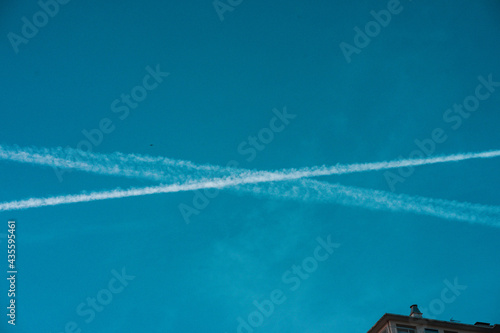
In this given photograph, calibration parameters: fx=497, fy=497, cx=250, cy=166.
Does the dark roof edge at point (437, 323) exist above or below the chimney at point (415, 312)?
below

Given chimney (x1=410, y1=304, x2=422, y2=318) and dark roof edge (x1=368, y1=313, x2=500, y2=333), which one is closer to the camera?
dark roof edge (x1=368, y1=313, x2=500, y2=333)

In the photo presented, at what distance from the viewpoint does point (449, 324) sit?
60.2m

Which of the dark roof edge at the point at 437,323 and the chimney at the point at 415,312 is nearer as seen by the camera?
the dark roof edge at the point at 437,323

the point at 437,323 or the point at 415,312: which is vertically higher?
the point at 415,312

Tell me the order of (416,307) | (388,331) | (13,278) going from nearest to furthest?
(13,278) → (388,331) → (416,307)

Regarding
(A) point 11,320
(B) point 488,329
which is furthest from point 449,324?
(A) point 11,320

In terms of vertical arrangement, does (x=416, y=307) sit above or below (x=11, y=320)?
above

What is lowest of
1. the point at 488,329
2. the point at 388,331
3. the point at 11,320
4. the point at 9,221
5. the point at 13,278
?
the point at 11,320

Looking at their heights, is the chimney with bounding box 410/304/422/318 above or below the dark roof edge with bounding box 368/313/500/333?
above

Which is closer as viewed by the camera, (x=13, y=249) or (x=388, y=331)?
(x=13, y=249)

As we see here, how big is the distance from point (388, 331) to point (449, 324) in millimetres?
7540

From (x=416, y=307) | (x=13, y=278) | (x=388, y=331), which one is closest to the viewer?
(x=13, y=278)

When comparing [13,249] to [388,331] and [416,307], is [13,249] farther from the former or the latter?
[416,307]

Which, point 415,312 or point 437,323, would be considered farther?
point 415,312
